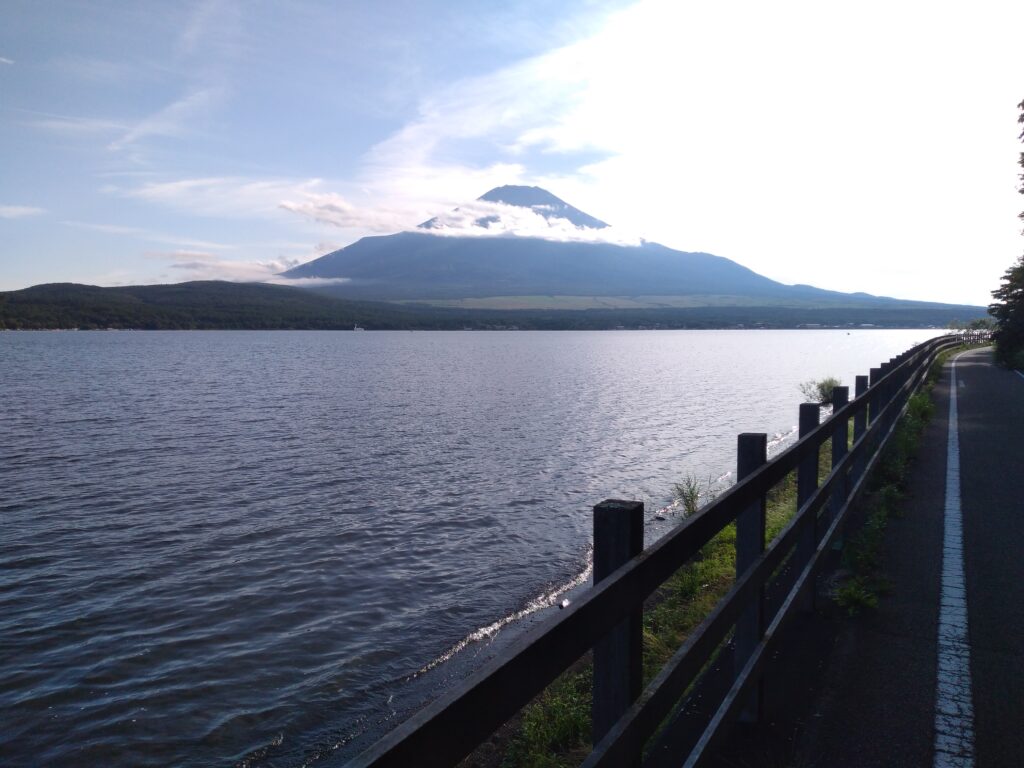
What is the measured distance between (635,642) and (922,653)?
135 inches

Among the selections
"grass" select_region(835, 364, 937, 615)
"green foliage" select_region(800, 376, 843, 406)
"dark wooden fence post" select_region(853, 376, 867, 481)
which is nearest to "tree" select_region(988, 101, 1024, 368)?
"green foliage" select_region(800, 376, 843, 406)

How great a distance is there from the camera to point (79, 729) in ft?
24.1

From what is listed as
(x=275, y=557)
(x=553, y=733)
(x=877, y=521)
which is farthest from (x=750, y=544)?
(x=275, y=557)

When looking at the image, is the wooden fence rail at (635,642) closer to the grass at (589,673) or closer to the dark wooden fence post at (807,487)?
the dark wooden fence post at (807,487)

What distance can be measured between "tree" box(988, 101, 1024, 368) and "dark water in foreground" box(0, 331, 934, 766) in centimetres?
864

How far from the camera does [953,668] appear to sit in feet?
15.6

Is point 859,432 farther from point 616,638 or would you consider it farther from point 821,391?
point 821,391

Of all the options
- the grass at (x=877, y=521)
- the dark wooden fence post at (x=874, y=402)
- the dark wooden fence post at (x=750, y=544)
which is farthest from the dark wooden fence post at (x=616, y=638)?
the dark wooden fence post at (x=874, y=402)

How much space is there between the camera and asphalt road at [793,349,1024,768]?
153 inches

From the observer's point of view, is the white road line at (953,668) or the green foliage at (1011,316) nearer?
the white road line at (953,668)

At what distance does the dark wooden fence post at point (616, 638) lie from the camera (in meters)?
2.37

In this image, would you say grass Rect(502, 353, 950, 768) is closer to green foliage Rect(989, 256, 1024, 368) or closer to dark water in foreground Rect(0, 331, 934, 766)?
dark water in foreground Rect(0, 331, 934, 766)

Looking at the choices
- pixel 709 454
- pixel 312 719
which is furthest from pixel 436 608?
pixel 709 454

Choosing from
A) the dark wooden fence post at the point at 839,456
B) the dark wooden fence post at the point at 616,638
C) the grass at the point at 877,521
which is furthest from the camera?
the dark wooden fence post at the point at 839,456
